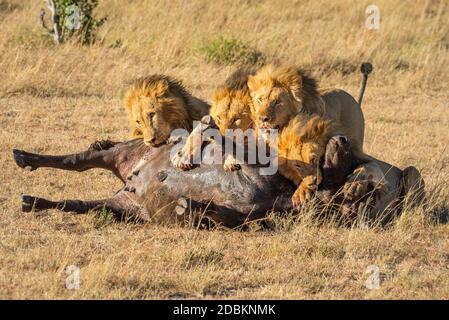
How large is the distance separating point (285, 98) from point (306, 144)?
701 millimetres

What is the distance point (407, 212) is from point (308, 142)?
82 centimetres

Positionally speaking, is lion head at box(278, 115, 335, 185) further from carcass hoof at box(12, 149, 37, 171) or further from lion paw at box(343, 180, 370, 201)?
carcass hoof at box(12, 149, 37, 171)

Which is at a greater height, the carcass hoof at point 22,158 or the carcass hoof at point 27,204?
the carcass hoof at point 22,158

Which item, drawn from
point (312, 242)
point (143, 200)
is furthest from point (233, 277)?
point (143, 200)

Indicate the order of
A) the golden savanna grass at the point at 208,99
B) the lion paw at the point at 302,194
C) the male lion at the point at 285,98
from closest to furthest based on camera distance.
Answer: the golden savanna grass at the point at 208,99, the lion paw at the point at 302,194, the male lion at the point at 285,98

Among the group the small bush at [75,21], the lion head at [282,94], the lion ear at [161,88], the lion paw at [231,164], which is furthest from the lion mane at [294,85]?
the small bush at [75,21]

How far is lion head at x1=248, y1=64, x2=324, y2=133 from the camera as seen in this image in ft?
19.2

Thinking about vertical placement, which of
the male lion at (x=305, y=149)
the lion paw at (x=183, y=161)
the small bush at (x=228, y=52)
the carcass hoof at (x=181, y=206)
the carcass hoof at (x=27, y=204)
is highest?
the male lion at (x=305, y=149)

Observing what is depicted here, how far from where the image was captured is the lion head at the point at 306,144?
5285 mm

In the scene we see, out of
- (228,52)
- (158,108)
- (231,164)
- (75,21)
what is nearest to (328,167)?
(231,164)

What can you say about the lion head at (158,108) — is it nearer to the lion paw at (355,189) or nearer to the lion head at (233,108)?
the lion head at (233,108)

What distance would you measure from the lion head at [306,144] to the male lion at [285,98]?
382 mm

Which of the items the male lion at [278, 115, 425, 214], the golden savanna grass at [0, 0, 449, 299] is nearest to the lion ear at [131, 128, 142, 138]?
the golden savanna grass at [0, 0, 449, 299]

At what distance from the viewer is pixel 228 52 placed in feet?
37.6
